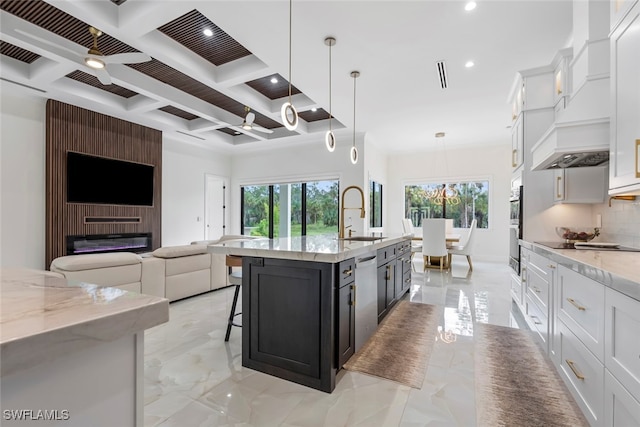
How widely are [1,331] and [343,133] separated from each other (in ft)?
21.0

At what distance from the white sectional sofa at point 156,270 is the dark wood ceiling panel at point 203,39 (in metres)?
2.53

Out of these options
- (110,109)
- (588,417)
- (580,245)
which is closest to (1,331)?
(588,417)

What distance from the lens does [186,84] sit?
4.52 m

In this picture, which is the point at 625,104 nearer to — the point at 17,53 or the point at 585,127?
the point at 585,127

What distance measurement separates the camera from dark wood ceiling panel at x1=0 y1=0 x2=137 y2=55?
113 inches

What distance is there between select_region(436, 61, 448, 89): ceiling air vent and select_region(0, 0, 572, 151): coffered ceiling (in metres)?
0.06

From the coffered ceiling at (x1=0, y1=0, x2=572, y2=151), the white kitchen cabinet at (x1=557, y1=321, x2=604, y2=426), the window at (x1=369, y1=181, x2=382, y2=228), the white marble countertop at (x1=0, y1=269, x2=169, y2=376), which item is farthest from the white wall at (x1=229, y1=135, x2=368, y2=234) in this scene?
the white marble countertop at (x1=0, y1=269, x2=169, y2=376)

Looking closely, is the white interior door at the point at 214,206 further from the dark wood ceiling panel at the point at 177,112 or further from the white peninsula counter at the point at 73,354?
the white peninsula counter at the point at 73,354

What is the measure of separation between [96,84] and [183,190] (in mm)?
2864

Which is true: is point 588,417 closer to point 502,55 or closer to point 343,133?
point 502,55

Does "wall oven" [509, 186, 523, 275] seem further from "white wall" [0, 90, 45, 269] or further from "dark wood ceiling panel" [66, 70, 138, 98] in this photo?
"white wall" [0, 90, 45, 269]

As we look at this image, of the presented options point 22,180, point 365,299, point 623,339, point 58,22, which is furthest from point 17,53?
point 623,339

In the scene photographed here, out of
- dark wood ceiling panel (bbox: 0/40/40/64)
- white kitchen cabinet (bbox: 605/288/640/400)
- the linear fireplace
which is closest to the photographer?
white kitchen cabinet (bbox: 605/288/640/400)

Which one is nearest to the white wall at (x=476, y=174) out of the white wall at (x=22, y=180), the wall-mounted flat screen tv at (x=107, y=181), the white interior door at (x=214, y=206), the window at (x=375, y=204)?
the window at (x=375, y=204)
